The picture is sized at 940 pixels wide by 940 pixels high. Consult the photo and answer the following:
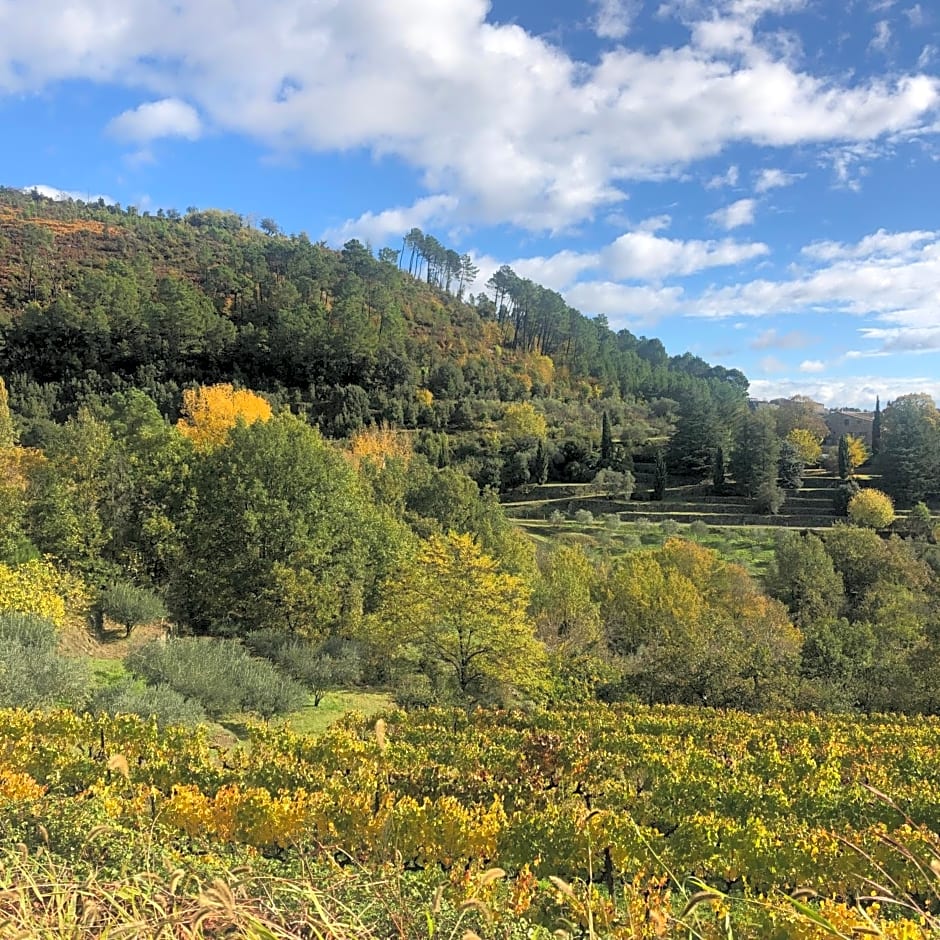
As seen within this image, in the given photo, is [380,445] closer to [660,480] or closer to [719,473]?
[660,480]

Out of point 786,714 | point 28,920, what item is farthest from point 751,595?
point 28,920

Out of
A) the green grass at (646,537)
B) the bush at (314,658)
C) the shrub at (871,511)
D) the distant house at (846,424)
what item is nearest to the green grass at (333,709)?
the bush at (314,658)

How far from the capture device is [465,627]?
19828mm

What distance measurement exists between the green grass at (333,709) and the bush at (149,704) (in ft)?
6.67

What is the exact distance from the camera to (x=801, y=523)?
56312 millimetres

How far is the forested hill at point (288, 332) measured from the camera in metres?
63.9

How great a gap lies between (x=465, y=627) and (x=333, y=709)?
15.1ft

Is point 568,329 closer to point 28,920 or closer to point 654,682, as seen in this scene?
point 654,682

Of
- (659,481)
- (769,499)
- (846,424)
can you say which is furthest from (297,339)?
(846,424)

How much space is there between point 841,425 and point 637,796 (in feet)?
368

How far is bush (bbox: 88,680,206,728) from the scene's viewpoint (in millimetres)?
12648

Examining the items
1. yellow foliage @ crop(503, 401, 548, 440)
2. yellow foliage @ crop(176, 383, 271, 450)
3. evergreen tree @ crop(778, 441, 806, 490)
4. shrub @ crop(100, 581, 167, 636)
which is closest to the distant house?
evergreen tree @ crop(778, 441, 806, 490)

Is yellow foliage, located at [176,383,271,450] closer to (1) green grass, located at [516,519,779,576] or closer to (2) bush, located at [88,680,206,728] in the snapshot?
(1) green grass, located at [516,519,779,576]

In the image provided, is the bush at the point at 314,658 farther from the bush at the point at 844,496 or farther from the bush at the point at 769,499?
the bush at the point at 844,496
